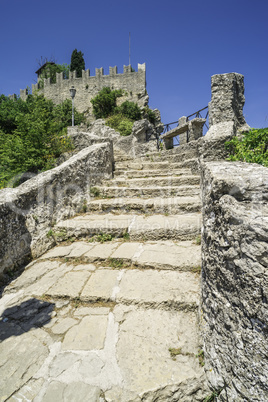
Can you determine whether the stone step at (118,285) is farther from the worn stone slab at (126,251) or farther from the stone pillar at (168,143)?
the stone pillar at (168,143)

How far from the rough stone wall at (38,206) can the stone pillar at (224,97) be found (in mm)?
3140

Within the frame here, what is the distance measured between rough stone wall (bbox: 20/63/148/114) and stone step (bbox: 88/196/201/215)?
1078 inches

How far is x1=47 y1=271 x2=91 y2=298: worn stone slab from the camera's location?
1986 millimetres

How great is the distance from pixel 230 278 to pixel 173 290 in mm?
843

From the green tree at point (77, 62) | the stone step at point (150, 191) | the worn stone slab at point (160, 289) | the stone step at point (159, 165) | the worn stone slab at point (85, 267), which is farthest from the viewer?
the green tree at point (77, 62)

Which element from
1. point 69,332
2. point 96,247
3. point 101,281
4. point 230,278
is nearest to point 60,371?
point 69,332

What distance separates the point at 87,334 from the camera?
5.25ft

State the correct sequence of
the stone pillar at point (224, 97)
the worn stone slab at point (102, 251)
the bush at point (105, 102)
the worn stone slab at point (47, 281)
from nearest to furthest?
1. the worn stone slab at point (47, 281)
2. the worn stone slab at point (102, 251)
3. the stone pillar at point (224, 97)
4. the bush at point (105, 102)

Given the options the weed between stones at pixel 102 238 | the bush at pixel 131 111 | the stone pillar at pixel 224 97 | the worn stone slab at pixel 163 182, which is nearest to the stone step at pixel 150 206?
the worn stone slab at pixel 163 182

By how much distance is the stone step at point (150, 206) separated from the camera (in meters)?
3.33

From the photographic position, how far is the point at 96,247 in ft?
9.02

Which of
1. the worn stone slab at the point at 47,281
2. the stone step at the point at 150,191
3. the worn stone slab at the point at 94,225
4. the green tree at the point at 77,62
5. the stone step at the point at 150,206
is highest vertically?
the green tree at the point at 77,62

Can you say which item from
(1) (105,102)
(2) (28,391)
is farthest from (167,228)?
(1) (105,102)

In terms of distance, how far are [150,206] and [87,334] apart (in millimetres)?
2221
